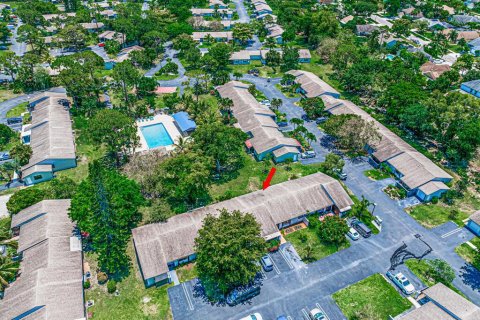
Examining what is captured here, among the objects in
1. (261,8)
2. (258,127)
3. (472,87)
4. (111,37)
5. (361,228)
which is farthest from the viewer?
(261,8)

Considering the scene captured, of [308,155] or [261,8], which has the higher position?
[261,8]

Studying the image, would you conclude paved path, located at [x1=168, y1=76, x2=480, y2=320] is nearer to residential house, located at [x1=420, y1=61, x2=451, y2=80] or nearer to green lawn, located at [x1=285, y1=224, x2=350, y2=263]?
green lawn, located at [x1=285, y1=224, x2=350, y2=263]

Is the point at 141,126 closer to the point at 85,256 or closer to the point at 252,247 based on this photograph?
the point at 85,256

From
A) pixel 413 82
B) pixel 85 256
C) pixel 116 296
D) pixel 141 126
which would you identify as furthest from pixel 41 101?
pixel 413 82

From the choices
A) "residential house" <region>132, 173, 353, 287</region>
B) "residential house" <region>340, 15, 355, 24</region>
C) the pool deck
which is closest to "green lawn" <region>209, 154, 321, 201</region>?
"residential house" <region>132, 173, 353, 287</region>

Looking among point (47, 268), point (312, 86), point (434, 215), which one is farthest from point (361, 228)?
point (312, 86)

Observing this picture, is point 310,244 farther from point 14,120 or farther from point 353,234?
point 14,120

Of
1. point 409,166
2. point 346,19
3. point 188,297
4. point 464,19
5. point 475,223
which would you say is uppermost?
point 464,19
